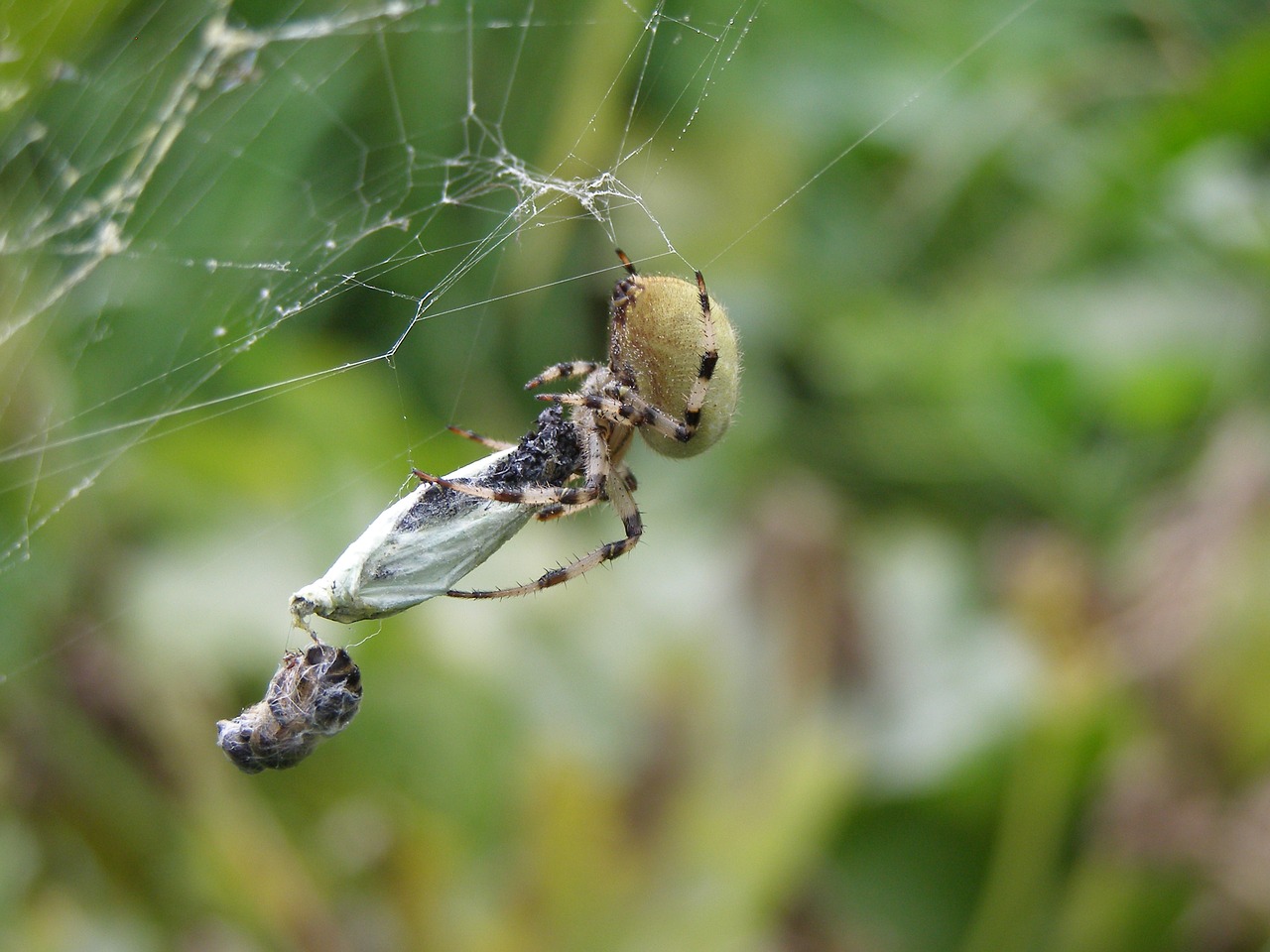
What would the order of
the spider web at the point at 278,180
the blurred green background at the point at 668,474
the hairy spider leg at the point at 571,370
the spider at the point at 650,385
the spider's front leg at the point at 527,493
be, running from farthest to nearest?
1. the spider web at the point at 278,180
2. the blurred green background at the point at 668,474
3. the hairy spider leg at the point at 571,370
4. the spider at the point at 650,385
5. the spider's front leg at the point at 527,493

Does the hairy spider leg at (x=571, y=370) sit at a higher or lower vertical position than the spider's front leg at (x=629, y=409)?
higher

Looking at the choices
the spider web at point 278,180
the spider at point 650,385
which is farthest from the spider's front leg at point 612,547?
the spider web at point 278,180

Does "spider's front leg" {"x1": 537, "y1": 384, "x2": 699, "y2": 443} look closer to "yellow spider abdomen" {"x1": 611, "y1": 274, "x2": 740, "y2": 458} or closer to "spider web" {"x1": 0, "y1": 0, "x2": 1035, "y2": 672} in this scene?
"yellow spider abdomen" {"x1": 611, "y1": 274, "x2": 740, "y2": 458}

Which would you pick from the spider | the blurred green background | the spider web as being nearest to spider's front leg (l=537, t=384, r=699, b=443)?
the spider

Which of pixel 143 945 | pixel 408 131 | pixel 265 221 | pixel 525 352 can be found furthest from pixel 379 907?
pixel 408 131

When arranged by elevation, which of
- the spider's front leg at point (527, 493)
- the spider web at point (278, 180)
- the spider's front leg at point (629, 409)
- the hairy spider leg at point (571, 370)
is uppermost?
the spider web at point (278, 180)

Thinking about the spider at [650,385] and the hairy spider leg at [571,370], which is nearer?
the spider at [650,385]

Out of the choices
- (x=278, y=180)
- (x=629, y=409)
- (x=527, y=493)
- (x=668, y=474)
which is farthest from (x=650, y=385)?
(x=278, y=180)

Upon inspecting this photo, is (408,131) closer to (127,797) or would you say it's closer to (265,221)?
(265,221)

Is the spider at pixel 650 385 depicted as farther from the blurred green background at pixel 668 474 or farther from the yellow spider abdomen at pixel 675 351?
the blurred green background at pixel 668 474
